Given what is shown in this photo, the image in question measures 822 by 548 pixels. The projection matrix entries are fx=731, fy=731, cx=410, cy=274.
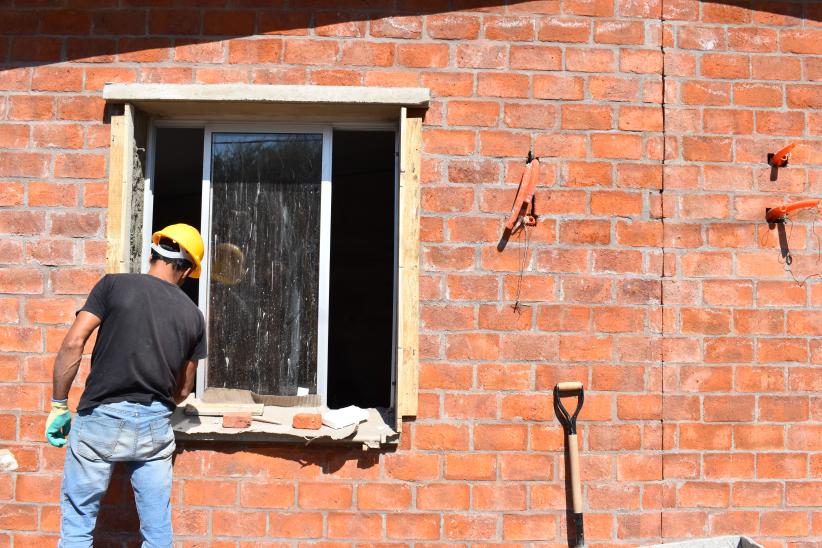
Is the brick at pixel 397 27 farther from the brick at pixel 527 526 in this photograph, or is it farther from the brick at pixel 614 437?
the brick at pixel 527 526

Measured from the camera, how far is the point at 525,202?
156 inches

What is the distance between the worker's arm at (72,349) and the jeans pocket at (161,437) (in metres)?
0.45

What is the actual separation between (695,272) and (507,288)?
1.04m

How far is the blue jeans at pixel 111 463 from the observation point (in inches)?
131

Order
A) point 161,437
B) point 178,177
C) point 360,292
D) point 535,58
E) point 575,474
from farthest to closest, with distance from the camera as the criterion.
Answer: point 360,292 → point 178,177 → point 535,58 → point 575,474 → point 161,437

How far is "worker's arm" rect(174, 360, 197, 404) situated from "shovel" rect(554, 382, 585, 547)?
1898 mm

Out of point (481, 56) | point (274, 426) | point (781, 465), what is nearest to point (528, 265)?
point (481, 56)

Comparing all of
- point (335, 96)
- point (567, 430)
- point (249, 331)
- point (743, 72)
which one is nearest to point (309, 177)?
point (335, 96)

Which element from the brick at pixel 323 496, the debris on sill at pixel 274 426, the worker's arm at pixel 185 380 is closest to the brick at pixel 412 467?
the debris on sill at pixel 274 426

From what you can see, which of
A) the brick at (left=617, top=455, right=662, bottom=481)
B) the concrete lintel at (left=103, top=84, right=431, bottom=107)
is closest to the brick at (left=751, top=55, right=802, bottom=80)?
the concrete lintel at (left=103, top=84, right=431, bottom=107)

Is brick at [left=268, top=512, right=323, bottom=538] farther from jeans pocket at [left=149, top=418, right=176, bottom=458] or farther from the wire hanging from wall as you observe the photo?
the wire hanging from wall

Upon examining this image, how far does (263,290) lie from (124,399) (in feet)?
3.46

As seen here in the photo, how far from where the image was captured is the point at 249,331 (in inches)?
164

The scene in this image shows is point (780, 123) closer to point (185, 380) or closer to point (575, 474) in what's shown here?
point (575, 474)
